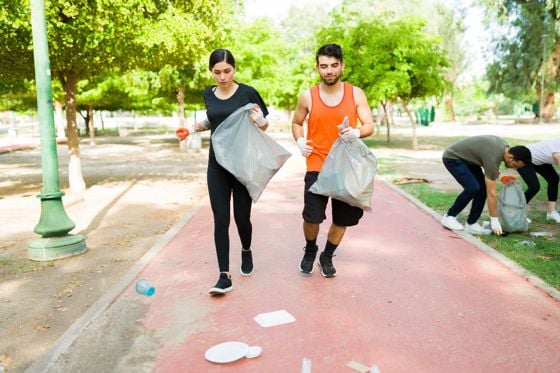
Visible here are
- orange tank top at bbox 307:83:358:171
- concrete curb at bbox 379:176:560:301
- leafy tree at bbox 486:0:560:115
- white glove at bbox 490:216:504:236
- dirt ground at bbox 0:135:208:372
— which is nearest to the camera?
dirt ground at bbox 0:135:208:372

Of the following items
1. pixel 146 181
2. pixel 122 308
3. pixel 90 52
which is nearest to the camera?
pixel 122 308

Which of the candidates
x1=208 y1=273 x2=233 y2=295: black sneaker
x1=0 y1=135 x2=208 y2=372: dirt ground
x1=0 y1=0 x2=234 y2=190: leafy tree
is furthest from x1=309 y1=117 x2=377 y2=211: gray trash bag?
x1=0 y1=0 x2=234 y2=190: leafy tree

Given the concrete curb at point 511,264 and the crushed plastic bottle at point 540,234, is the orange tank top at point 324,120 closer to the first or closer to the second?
the concrete curb at point 511,264

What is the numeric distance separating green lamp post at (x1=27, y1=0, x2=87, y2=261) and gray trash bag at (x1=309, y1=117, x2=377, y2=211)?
10.7 feet

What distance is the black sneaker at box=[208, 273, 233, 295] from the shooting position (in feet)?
14.0

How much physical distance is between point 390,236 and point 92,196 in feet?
A: 22.3

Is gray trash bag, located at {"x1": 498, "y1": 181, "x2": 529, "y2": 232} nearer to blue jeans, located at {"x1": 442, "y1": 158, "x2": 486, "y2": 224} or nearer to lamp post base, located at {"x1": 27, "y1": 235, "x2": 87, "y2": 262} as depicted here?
blue jeans, located at {"x1": 442, "y1": 158, "x2": 486, "y2": 224}

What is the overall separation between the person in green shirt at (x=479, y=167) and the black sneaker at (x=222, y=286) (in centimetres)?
334

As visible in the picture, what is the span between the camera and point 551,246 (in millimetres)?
5863

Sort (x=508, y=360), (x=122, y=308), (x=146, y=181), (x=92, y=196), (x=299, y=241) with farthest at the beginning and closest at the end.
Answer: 1. (x=146, y=181)
2. (x=92, y=196)
3. (x=299, y=241)
4. (x=122, y=308)
5. (x=508, y=360)

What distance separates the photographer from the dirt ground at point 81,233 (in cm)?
400

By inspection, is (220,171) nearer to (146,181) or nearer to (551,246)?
(551,246)

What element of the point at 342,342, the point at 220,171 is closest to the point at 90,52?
the point at 220,171

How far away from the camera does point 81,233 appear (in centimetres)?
727
